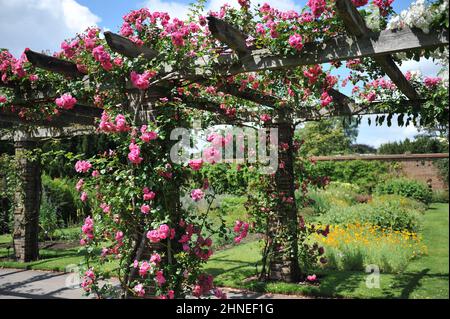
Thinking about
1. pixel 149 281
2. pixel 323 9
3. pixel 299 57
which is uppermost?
pixel 323 9

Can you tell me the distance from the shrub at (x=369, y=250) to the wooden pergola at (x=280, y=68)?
1008 millimetres

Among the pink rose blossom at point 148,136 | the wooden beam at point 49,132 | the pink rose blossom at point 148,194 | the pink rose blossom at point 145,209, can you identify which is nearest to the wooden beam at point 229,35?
the pink rose blossom at point 148,136

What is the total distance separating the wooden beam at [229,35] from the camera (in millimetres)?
3193

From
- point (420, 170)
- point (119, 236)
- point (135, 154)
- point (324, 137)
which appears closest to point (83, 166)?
point (135, 154)

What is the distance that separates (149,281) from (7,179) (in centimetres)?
544

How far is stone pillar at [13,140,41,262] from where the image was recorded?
7.65 metres

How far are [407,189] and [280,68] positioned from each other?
35.9 feet

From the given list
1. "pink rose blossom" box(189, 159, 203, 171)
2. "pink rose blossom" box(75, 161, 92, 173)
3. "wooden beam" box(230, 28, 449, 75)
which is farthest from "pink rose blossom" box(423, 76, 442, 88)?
"pink rose blossom" box(75, 161, 92, 173)

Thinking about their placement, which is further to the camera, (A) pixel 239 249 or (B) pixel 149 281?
(A) pixel 239 249

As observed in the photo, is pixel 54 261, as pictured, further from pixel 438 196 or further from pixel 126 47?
pixel 438 196
